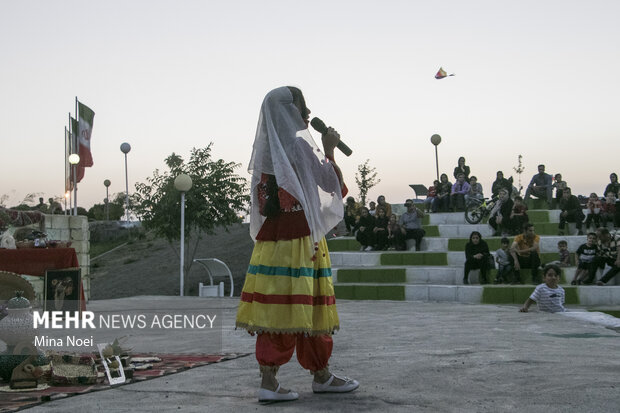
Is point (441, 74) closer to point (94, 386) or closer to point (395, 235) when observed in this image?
point (395, 235)

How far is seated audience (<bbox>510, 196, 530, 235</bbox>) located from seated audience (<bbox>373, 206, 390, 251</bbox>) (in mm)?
2817

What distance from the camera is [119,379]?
4.38 m

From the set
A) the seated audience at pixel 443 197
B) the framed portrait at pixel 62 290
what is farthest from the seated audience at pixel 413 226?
the framed portrait at pixel 62 290

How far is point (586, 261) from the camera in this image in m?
12.8

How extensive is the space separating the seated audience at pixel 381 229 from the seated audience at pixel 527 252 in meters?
3.81

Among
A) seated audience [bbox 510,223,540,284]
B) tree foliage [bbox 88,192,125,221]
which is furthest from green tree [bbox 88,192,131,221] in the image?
seated audience [bbox 510,223,540,284]

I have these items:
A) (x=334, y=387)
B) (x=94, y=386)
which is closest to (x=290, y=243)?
(x=334, y=387)

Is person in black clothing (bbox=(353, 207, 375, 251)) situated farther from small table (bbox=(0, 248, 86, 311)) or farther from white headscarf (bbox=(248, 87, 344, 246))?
white headscarf (bbox=(248, 87, 344, 246))

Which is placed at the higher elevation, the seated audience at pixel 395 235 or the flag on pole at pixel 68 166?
the flag on pole at pixel 68 166

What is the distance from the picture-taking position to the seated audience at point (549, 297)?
9484mm

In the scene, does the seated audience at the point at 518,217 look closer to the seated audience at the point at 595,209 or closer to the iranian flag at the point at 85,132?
the seated audience at the point at 595,209

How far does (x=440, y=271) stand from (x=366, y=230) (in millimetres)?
2827

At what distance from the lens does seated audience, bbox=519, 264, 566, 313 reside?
9484mm

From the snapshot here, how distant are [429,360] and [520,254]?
892 cm
